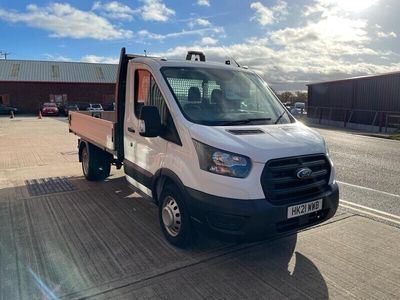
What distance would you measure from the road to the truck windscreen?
2.47 m

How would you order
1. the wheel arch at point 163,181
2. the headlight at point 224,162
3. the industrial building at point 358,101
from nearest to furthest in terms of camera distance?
1. the headlight at point 224,162
2. the wheel arch at point 163,181
3. the industrial building at point 358,101

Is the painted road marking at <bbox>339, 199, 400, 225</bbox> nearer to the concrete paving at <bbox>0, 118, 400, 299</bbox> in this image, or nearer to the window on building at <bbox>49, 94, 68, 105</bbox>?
the concrete paving at <bbox>0, 118, 400, 299</bbox>

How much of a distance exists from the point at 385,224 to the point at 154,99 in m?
3.67

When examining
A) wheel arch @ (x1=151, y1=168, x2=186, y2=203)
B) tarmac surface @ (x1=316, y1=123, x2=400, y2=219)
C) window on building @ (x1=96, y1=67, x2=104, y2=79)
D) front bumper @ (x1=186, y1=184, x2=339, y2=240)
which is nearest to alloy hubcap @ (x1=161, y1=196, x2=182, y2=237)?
wheel arch @ (x1=151, y1=168, x2=186, y2=203)

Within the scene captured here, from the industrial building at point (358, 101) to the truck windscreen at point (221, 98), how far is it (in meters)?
19.7

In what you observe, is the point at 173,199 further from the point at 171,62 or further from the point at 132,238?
the point at 171,62

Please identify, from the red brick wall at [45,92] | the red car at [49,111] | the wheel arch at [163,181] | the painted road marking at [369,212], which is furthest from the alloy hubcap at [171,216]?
the red brick wall at [45,92]

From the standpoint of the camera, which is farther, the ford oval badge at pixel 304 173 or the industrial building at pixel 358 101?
the industrial building at pixel 358 101

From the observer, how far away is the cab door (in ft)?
14.4

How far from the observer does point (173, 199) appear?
4098 millimetres

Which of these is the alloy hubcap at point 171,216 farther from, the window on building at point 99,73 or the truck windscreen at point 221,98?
the window on building at point 99,73

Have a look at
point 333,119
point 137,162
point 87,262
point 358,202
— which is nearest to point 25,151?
point 137,162

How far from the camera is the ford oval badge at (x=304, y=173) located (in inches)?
143

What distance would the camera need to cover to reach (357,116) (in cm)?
2548
